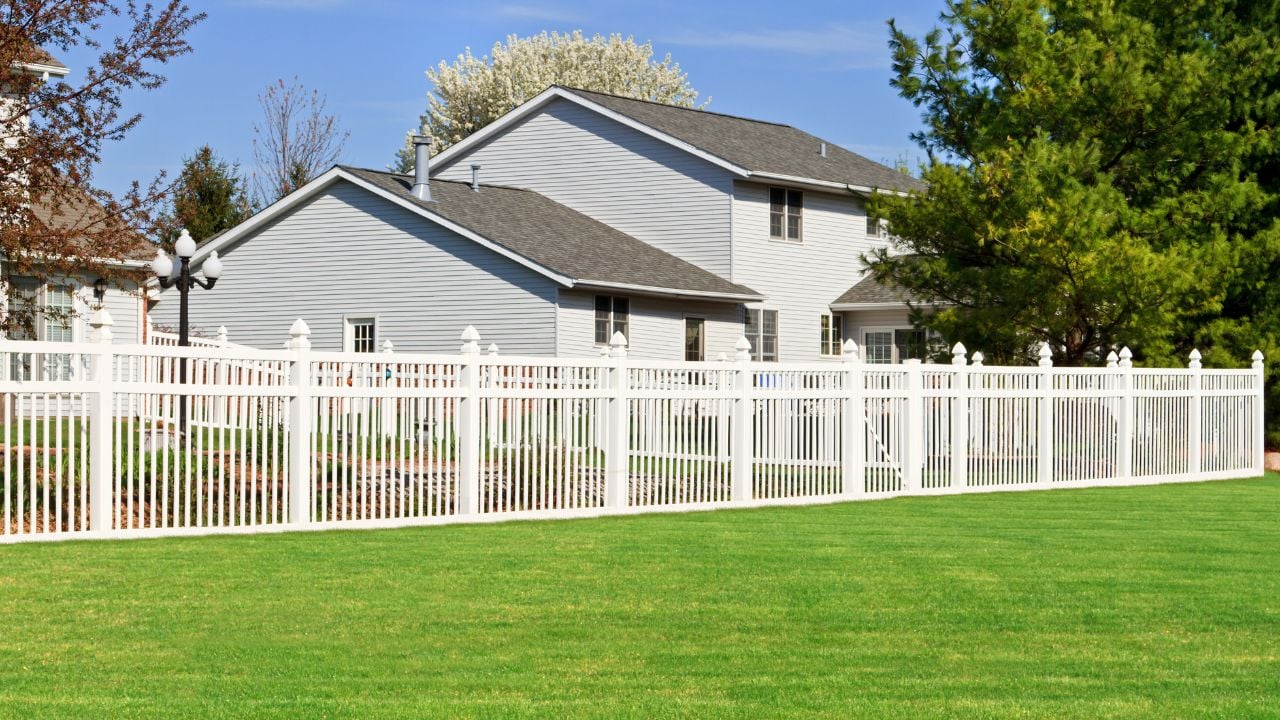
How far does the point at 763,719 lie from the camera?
6777 mm

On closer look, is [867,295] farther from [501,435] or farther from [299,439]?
[299,439]

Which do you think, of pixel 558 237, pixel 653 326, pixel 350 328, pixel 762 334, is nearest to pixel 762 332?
pixel 762 334

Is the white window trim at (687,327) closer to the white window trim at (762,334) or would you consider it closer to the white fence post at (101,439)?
the white window trim at (762,334)

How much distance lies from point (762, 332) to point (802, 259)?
212cm

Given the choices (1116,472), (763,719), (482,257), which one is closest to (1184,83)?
(1116,472)

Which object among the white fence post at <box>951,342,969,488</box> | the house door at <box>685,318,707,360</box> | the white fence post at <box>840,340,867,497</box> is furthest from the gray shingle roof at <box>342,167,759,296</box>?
the white fence post at <box>840,340,867,497</box>

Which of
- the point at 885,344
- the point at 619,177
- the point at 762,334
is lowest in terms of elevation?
the point at 885,344

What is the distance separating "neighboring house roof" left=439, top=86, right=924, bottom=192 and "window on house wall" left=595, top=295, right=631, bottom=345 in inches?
173

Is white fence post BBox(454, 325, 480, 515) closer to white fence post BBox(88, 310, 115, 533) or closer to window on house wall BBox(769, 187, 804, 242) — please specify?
white fence post BBox(88, 310, 115, 533)

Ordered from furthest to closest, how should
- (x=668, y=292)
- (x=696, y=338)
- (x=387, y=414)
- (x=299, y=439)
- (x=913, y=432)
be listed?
(x=696, y=338) → (x=668, y=292) → (x=913, y=432) → (x=387, y=414) → (x=299, y=439)

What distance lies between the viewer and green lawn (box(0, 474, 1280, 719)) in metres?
7.18

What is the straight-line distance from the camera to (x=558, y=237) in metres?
35.1

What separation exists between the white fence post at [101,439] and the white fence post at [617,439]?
490 cm

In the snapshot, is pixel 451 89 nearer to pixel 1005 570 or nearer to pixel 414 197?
pixel 414 197
